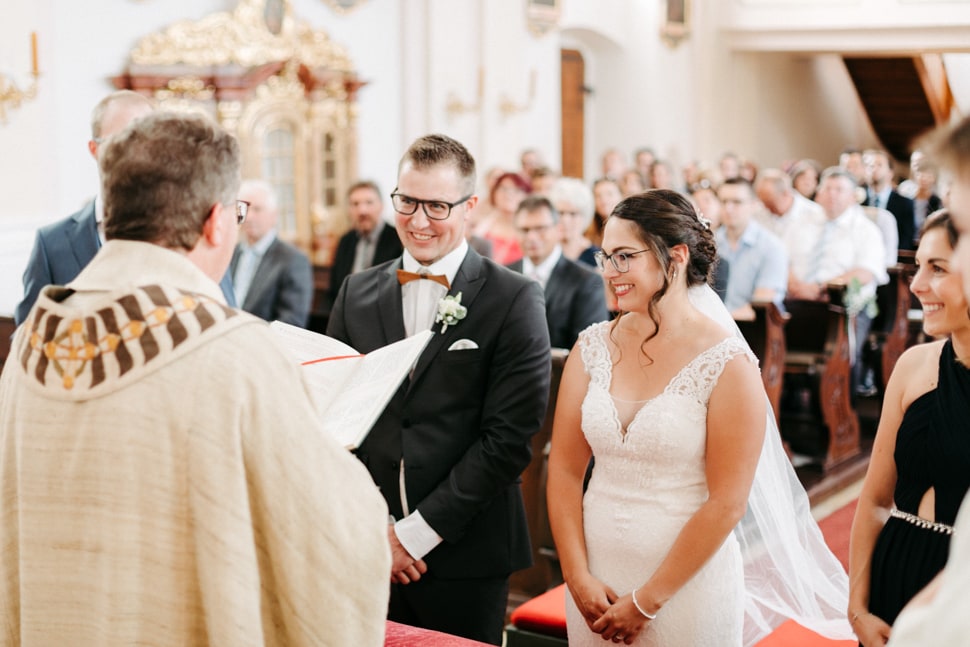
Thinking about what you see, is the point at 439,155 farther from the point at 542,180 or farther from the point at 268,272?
the point at 542,180

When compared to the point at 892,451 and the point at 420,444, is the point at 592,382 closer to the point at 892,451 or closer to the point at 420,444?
the point at 420,444

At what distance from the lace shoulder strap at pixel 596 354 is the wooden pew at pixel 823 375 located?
421 cm

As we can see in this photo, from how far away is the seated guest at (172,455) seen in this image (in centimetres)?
164

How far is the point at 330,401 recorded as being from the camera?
7.20ft

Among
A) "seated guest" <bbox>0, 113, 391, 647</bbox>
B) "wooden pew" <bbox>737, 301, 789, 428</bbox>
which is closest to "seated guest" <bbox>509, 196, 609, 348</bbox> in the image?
"wooden pew" <bbox>737, 301, 789, 428</bbox>

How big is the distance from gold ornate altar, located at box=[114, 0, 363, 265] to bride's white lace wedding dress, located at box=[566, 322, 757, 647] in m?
5.88

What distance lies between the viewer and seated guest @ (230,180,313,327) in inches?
213

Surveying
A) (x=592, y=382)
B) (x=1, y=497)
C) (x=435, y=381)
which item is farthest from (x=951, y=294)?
(x=1, y=497)

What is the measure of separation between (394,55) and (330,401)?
8653 mm

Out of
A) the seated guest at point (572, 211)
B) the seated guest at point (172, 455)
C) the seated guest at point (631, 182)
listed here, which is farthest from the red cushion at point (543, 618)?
the seated guest at point (631, 182)

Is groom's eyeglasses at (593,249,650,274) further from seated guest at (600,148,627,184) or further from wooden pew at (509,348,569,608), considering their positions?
seated guest at (600,148,627,184)

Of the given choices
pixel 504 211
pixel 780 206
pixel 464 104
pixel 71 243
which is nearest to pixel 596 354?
pixel 71 243

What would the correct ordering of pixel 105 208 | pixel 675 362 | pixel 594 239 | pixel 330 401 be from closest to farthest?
pixel 105 208 → pixel 330 401 → pixel 675 362 → pixel 594 239

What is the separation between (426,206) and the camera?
2.76 meters
